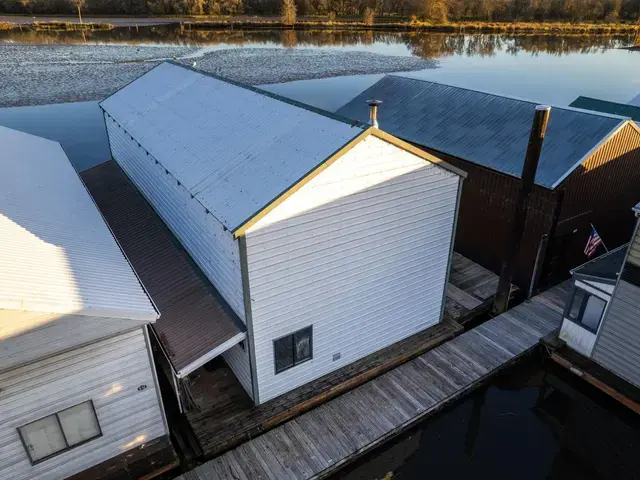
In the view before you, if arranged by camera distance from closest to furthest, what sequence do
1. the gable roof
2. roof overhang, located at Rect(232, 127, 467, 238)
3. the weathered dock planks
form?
roof overhang, located at Rect(232, 127, 467, 238)
the gable roof
the weathered dock planks

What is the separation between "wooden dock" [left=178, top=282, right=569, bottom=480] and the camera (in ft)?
40.5

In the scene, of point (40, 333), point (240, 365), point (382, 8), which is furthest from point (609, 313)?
point (382, 8)

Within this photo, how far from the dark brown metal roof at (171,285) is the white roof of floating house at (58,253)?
148cm

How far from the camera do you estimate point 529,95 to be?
5203 cm

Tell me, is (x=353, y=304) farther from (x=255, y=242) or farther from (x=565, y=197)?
(x=565, y=197)

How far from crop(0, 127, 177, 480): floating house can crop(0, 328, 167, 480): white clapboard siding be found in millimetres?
21

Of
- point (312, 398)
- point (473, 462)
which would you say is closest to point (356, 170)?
point (312, 398)

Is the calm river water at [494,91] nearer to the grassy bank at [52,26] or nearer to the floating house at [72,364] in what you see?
the grassy bank at [52,26]

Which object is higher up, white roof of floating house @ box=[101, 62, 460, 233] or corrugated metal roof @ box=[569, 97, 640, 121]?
white roof of floating house @ box=[101, 62, 460, 233]

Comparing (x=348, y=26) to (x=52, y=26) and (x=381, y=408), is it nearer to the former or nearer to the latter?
(x=52, y=26)

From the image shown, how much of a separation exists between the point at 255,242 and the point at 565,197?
12.5 metres

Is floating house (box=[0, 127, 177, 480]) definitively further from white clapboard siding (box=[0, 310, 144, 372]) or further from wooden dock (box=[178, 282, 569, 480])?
wooden dock (box=[178, 282, 569, 480])

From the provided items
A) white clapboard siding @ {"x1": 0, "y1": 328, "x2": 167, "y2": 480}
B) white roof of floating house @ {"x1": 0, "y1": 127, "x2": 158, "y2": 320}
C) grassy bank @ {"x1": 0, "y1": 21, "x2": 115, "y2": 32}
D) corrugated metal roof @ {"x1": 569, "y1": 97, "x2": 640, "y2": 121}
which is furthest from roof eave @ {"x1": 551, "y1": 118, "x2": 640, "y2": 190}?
grassy bank @ {"x1": 0, "y1": 21, "x2": 115, "y2": 32}

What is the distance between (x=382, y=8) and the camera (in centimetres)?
11788
